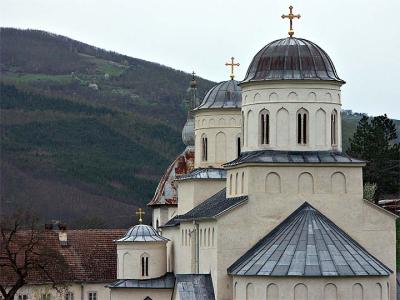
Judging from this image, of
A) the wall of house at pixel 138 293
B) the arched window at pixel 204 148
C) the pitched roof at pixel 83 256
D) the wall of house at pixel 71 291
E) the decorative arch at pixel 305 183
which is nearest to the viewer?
the decorative arch at pixel 305 183

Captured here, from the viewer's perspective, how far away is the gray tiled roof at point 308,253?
183 feet

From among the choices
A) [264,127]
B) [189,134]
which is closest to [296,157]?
[264,127]

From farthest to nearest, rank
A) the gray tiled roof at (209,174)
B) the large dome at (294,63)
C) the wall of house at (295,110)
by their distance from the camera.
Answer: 1. the gray tiled roof at (209,174)
2. the large dome at (294,63)
3. the wall of house at (295,110)

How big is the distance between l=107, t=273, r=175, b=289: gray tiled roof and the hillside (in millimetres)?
50664

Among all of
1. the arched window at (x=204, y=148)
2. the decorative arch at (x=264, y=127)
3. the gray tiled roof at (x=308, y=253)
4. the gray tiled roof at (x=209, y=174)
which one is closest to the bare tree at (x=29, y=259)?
the gray tiled roof at (x=209, y=174)

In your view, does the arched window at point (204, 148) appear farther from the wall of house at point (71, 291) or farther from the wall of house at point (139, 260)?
the wall of house at point (71, 291)

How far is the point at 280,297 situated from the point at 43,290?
25.8m

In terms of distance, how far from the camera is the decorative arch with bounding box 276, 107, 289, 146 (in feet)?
198

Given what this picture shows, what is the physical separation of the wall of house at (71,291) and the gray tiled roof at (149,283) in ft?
31.2

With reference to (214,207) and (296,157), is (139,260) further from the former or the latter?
(296,157)

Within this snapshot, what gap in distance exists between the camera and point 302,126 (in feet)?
198

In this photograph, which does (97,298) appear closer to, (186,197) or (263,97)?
(186,197)

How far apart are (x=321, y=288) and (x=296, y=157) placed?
6157 millimetres

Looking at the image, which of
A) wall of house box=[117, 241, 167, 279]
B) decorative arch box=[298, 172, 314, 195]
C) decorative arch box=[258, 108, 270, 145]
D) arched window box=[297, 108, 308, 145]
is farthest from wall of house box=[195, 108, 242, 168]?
decorative arch box=[298, 172, 314, 195]
